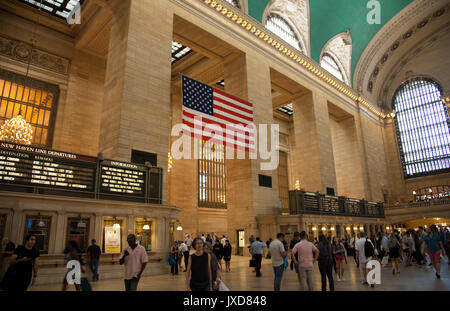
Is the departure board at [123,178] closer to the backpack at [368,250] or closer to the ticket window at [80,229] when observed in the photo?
the ticket window at [80,229]

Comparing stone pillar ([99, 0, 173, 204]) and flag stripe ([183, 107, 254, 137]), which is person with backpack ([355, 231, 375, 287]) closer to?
stone pillar ([99, 0, 173, 204])

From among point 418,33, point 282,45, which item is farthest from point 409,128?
point 282,45

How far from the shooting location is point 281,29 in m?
23.6

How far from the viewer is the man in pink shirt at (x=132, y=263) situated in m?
4.51

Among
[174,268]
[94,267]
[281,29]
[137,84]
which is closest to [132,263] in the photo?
[94,267]

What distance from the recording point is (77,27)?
56.0ft

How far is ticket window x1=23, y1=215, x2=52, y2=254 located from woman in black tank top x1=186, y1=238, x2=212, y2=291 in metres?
5.96

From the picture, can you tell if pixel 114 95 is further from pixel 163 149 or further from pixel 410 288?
pixel 410 288

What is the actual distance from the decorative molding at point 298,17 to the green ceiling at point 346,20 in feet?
2.14

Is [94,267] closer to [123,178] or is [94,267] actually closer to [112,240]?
[112,240]

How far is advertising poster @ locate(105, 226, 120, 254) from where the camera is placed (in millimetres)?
8898

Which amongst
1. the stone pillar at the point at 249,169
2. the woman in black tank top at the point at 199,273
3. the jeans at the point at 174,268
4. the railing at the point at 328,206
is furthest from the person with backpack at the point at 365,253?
the railing at the point at 328,206

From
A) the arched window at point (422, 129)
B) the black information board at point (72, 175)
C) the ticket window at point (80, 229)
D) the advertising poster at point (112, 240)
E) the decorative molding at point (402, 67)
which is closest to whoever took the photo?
the black information board at point (72, 175)

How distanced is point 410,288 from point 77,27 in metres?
19.4
